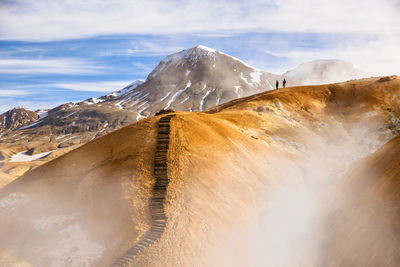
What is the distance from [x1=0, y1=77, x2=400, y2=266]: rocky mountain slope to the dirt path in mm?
328

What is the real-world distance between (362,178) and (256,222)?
9769 millimetres

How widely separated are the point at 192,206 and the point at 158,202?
7.46 ft

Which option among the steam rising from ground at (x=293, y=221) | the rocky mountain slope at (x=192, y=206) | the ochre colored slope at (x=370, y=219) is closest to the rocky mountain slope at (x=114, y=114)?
the rocky mountain slope at (x=192, y=206)

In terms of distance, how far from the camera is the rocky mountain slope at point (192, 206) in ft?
54.3

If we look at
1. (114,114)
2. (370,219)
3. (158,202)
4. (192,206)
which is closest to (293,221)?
(370,219)

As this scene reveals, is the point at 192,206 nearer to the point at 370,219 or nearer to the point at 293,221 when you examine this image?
the point at 293,221

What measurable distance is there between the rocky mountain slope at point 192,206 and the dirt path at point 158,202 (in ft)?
1.08

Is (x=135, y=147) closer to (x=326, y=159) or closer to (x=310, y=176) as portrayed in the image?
(x=310, y=176)

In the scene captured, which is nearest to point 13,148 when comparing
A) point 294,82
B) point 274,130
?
point 274,130

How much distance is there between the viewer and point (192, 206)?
19281 millimetres

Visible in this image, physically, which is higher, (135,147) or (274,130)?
(135,147)

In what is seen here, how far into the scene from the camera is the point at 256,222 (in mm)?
21625

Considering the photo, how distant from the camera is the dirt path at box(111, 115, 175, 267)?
15414 mm

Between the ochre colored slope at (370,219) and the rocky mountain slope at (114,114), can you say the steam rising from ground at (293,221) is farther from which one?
the rocky mountain slope at (114,114)
